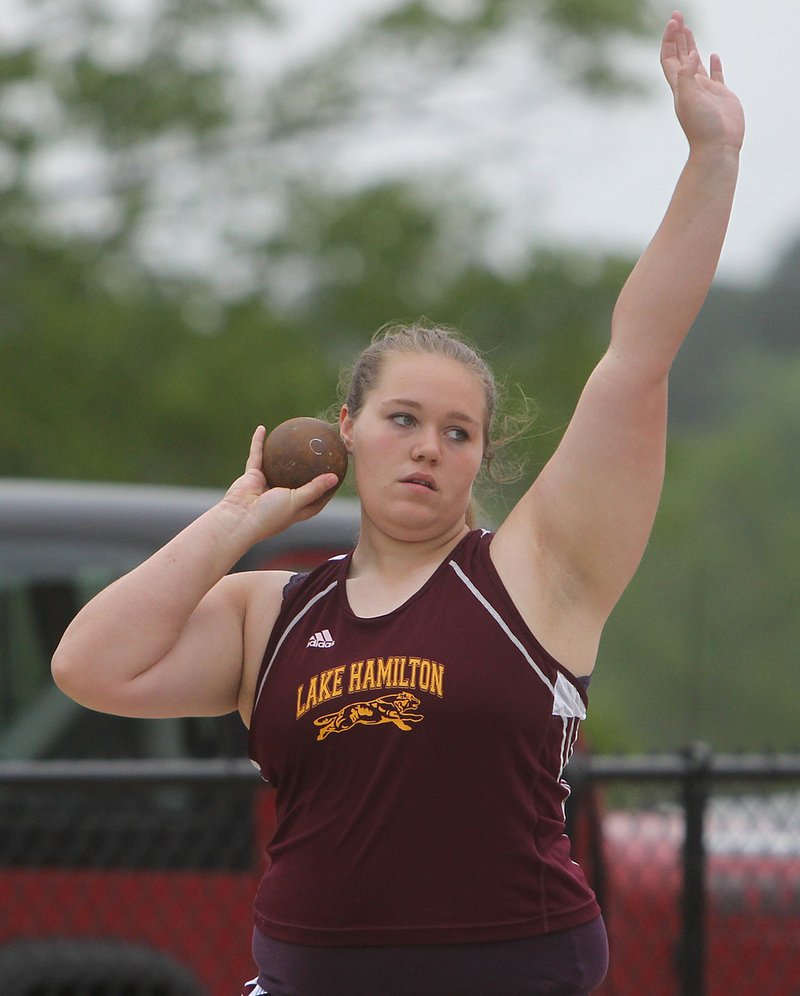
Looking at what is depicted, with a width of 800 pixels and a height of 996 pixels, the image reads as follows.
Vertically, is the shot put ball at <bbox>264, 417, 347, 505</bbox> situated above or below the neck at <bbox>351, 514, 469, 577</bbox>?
above

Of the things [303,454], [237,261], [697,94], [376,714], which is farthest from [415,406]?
[237,261]

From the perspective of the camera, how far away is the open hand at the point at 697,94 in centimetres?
190

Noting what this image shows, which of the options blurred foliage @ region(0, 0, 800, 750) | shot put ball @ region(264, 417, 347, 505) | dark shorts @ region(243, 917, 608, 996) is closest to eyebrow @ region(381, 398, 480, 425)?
shot put ball @ region(264, 417, 347, 505)

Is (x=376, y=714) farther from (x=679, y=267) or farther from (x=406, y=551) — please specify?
(x=679, y=267)

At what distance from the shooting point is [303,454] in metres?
2.10

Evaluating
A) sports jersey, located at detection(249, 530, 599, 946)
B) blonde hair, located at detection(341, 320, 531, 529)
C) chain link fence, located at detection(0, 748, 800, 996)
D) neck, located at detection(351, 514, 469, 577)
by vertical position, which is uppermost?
blonde hair, located at detection(341, 320, 531, 529)

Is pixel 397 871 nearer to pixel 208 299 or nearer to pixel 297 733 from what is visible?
pixel 297 733

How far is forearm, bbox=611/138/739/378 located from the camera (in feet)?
6.13

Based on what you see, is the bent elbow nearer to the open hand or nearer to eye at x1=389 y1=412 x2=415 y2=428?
eye at x1=389 y1=412 x2=415 y2=428

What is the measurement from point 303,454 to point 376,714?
17.2 inches

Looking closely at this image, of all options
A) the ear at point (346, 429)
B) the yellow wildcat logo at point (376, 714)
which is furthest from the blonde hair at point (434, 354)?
the yellow wildcat logo at point (376, 714)

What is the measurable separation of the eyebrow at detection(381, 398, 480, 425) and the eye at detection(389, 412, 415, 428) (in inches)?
0.4

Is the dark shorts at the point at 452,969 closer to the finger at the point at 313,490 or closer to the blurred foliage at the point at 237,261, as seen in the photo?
the finger at the point at 313,490

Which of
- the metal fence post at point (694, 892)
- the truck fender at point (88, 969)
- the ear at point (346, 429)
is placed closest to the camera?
the ear at point (346, 429)
